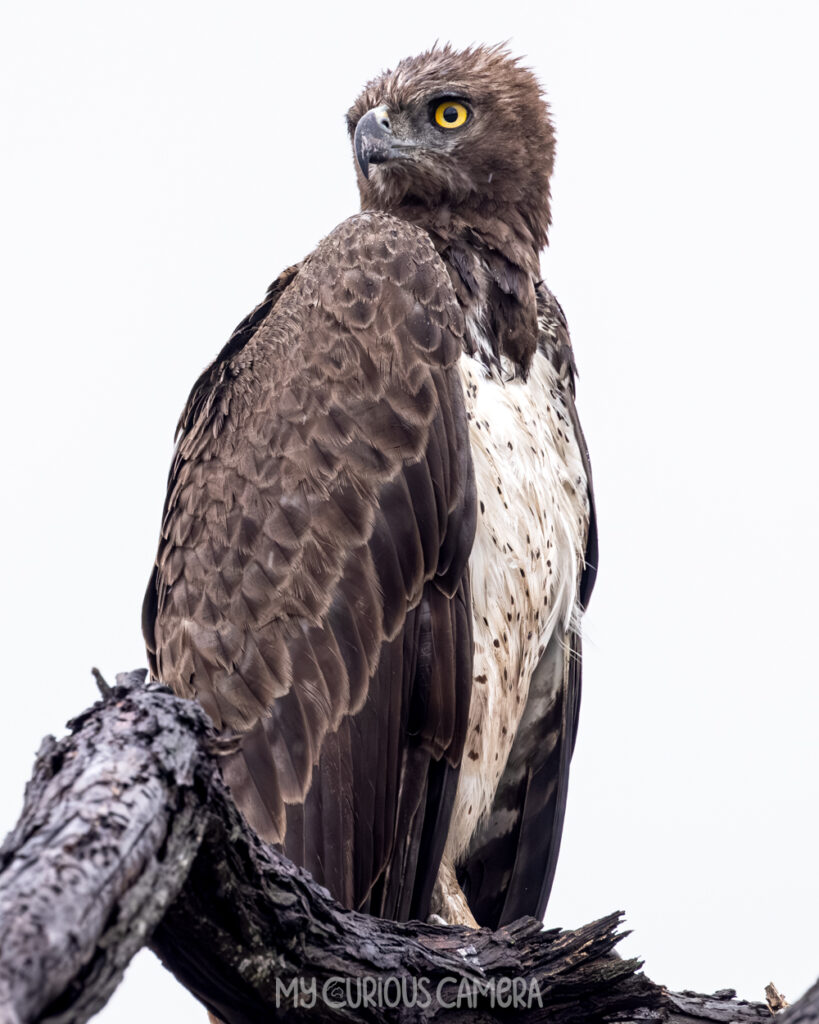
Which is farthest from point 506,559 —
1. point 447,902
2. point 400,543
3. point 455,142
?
point 455,142

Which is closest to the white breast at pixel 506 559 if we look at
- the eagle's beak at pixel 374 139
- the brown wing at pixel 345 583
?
the brown wing at pixel 345 583

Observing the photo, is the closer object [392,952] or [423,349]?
[392,952]

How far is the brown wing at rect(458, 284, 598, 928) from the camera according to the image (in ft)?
20.9

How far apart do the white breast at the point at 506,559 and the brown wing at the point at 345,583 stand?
0.99ft

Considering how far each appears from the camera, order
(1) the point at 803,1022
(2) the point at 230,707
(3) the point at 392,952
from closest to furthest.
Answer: (1) the point at 803,1022 < (3) the point at 392,952 < (2) the point at 230,707

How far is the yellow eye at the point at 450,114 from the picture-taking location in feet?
21.6

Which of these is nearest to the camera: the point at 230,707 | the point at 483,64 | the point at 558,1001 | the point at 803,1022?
the point at 803,1022

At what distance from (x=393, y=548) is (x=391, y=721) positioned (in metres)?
0.70

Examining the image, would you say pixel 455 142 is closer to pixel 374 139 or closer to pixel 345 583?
pixel 374 139

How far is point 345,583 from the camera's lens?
5.32m

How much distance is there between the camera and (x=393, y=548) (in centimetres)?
535

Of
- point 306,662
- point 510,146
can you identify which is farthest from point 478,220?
point 306,662

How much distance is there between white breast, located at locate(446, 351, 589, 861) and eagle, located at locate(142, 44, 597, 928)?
0.04 ft

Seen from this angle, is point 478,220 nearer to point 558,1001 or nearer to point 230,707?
point 230,707
